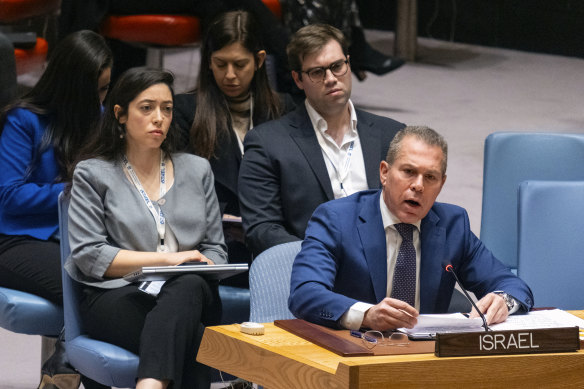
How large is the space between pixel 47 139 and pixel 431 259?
50.1 inches

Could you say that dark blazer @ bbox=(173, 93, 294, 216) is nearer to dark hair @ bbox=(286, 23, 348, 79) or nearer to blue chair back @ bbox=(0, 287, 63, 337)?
dark hair @ bbox=(286, 23, 348, 79)

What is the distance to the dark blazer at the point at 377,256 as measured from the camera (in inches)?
103

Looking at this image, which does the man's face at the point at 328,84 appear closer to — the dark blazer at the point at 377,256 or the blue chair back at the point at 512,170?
the blue chair back at the point at 512,170

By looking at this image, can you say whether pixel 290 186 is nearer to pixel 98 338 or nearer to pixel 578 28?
pixel 98 338

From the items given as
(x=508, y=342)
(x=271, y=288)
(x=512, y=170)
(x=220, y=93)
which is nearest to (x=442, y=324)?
(x=508, y=342)

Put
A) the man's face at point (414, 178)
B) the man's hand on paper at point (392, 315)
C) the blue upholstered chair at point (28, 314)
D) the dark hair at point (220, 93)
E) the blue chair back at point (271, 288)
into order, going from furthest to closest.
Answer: the dark hair at point (220, 93) < the blue upholstered chair at point (28, 314) < the blue chair back at point (271, 288) < the man's face at point (414, 178) < the man's hand on paper at point (392, 315)

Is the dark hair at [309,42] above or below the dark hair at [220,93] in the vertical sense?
above

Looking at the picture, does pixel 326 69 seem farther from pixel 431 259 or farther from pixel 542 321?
pixel 542 321

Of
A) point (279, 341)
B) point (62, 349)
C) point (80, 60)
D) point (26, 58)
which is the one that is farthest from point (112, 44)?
point (279, 341)

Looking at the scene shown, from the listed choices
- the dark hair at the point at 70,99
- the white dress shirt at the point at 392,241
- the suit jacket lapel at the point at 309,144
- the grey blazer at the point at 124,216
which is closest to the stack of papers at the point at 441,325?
the white dress shirt at the point at 392,241

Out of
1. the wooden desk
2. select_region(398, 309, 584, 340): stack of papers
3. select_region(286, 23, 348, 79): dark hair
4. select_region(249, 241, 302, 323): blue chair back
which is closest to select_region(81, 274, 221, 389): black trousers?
select_region(249, 241, 302, 323): blue chair back

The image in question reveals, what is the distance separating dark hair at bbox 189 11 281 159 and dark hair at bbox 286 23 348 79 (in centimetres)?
24

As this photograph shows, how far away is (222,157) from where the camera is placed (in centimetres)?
358

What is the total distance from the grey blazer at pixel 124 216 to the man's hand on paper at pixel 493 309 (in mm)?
923
